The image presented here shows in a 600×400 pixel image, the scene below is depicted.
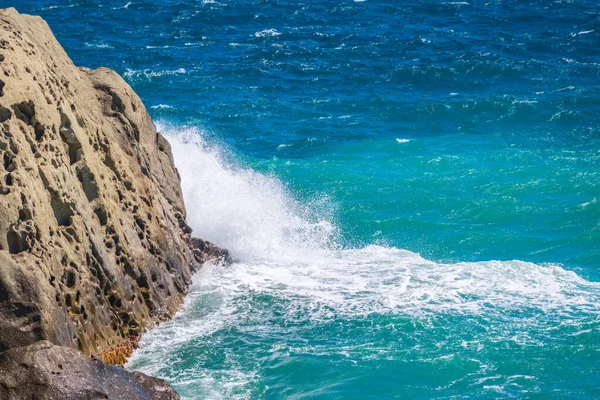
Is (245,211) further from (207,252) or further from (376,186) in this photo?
(376,186)

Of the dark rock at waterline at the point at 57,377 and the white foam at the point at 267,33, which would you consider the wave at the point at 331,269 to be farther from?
the white foam at the point at 267,33

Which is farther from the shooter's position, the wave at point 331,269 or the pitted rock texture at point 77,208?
the wave at point 331,269

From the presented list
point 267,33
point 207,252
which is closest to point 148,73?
point 267,33

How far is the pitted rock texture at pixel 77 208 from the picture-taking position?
15.9 meters

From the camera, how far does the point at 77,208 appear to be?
1786 centimetres

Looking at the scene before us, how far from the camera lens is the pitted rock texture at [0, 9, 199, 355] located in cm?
1590

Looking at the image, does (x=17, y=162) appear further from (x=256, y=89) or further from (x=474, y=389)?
(x=256, y=89)

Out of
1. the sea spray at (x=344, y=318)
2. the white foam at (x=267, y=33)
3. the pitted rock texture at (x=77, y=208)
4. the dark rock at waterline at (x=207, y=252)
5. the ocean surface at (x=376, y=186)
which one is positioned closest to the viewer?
the pitted rock texture at (x=77, y=208)

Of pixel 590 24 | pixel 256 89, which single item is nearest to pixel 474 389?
pixel 256 89

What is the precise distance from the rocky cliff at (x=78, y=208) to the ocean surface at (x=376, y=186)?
107 centimetres

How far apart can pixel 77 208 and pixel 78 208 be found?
5 centimetres

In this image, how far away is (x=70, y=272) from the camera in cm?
1705

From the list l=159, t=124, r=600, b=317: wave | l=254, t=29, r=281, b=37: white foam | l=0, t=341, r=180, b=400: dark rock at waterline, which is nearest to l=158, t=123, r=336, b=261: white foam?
l=159, t=124, r=600, b=317: wave

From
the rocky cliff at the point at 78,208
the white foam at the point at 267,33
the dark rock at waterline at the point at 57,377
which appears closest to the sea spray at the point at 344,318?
the rocky cliff at the point at 78,208
